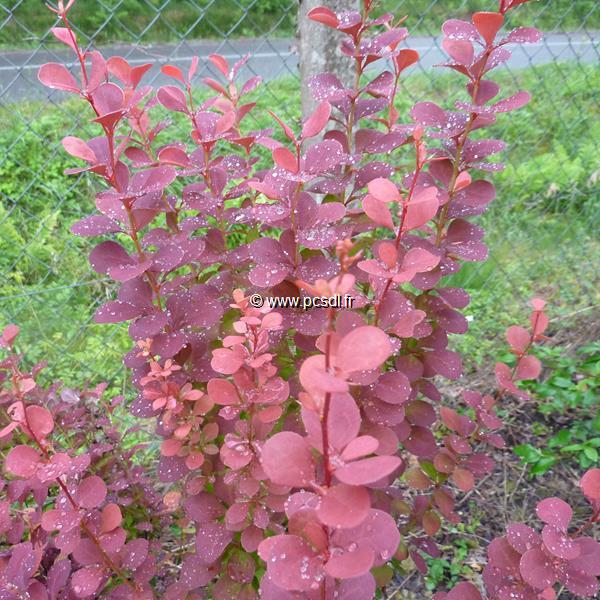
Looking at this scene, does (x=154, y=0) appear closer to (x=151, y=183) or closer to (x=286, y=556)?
(x=151, y=183)

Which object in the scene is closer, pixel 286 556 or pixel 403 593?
pixel 286 556

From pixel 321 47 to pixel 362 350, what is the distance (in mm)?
1295

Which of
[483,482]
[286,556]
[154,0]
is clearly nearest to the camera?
[286,556]

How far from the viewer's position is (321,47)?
5.05 feet

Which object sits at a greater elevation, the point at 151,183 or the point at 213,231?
the point at 151,183

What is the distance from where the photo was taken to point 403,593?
1.57 meters

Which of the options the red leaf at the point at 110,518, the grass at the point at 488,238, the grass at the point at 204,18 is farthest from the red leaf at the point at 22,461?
the grass at the point at 204,18

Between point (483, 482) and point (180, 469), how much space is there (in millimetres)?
1241

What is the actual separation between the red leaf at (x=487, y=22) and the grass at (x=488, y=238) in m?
1.63

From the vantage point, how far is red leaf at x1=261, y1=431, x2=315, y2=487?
0.56m

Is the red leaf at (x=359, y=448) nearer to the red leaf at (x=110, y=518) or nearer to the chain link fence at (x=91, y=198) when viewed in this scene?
the red leaf at (x=110, y=518)

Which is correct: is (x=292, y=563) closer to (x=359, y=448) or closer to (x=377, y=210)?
(x=359, y=448)

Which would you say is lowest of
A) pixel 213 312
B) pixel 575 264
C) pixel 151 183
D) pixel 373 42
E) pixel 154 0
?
pixel 575 264

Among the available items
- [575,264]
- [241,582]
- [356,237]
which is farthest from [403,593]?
[575,264]
